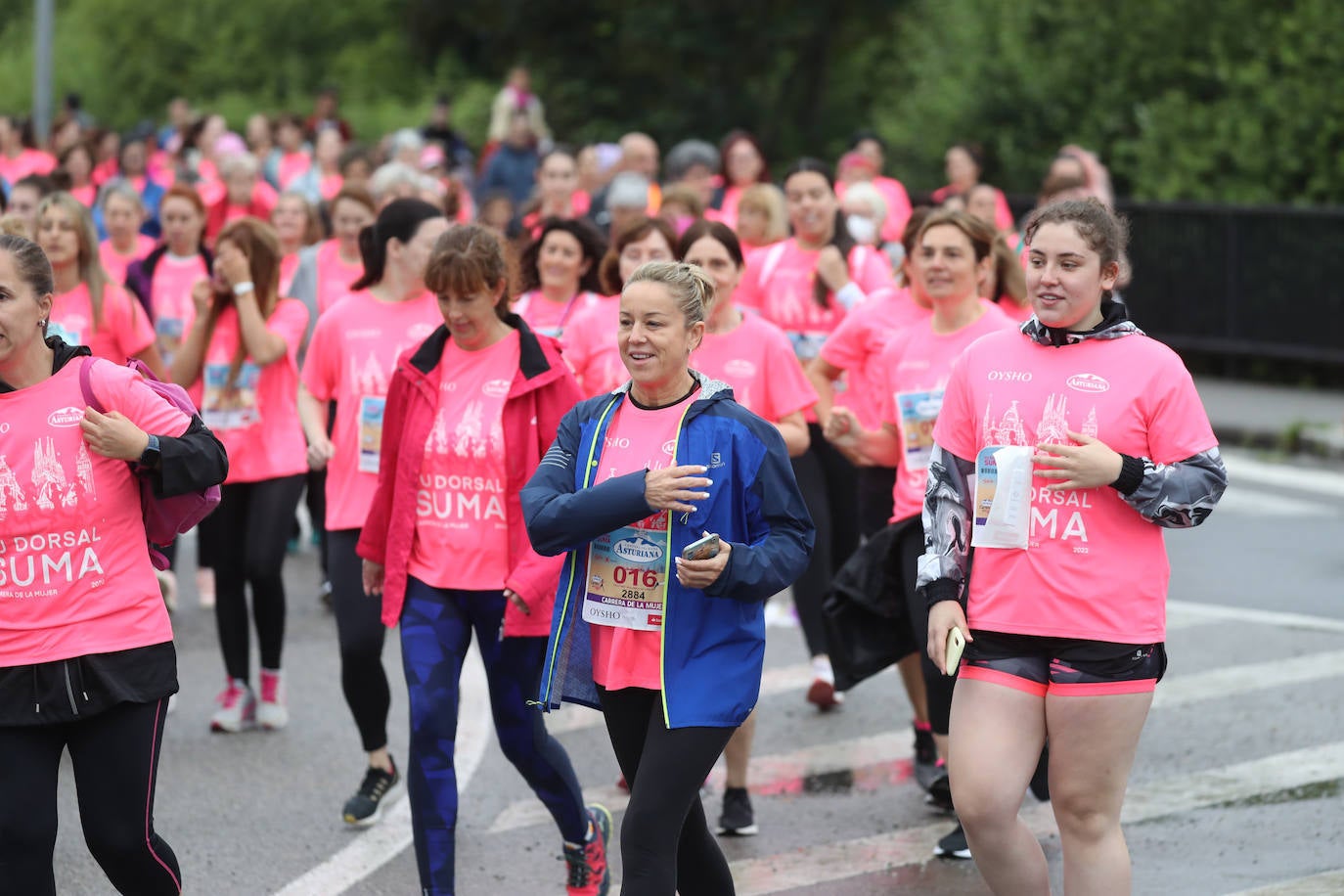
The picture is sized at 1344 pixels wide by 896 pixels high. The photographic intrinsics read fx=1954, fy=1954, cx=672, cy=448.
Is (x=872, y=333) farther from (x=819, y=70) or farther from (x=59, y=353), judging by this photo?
(x=819, y=70)

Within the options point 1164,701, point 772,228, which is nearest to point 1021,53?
point 772,228

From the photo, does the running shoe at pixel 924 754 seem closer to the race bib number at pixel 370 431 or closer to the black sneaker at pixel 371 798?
the black sneaker at pixel 371 798

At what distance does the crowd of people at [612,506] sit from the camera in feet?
15.2

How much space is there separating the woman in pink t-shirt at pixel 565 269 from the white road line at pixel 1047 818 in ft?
8.36

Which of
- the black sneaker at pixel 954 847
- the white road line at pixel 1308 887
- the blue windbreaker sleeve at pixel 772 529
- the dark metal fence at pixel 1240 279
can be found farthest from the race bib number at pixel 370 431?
the dark metal fence at pixel 1240 279

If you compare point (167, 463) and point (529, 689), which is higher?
point (167, 463)

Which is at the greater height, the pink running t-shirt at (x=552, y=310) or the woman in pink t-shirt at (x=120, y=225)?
the woman in pink t-shirt at (x=120, y=225)

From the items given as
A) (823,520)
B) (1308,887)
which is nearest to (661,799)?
(1308,887)

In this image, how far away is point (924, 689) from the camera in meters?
7.29

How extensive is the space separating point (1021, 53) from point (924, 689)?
16.5 m

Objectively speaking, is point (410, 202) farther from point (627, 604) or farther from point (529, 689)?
point (627, 604)

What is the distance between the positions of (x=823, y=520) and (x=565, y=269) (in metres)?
1.50

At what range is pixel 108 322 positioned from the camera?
765 centimetres

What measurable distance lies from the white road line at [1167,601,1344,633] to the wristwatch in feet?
21.2
